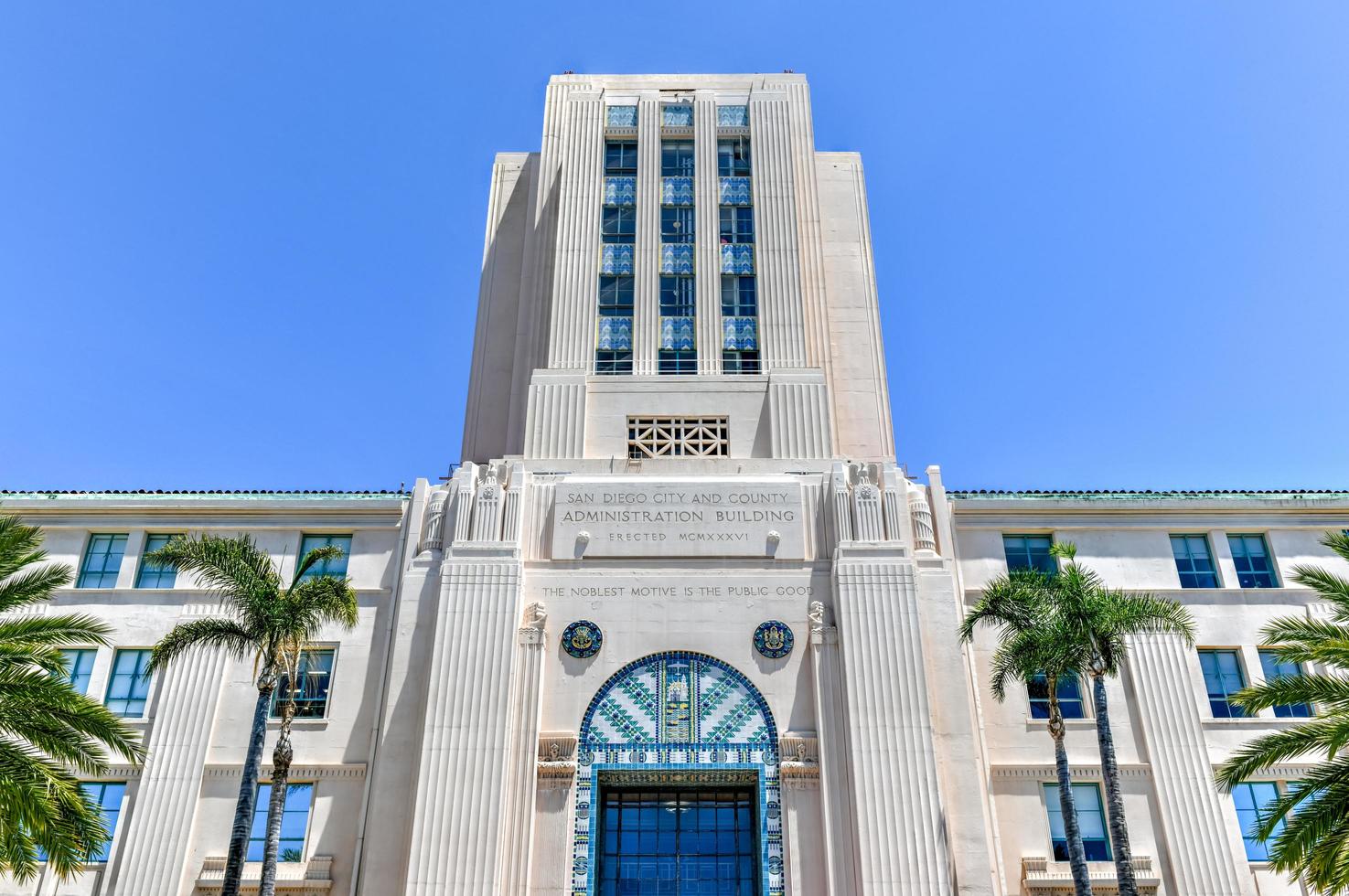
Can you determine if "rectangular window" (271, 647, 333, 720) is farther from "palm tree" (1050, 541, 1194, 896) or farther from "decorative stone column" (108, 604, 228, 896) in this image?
"palm tree" (1050, 541, 1194, 896)

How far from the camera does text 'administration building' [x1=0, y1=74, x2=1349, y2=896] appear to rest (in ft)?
96.2

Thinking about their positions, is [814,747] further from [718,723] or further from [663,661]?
[663,661]

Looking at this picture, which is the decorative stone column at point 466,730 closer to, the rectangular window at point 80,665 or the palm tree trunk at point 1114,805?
the rectangular window at point 80,665

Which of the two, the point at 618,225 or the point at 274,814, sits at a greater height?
the point at 618,225

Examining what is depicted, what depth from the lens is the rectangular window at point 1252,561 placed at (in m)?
35.5

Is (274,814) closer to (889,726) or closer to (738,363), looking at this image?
(889,726)

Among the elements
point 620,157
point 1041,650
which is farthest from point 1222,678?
point 620,157

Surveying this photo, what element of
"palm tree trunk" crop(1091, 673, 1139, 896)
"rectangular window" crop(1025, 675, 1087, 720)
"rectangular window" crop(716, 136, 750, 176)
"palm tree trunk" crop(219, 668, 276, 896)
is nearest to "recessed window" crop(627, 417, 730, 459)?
"rectangular window" crop(1025, 675, 1087, 720)

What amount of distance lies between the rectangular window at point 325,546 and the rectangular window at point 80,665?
20.5 feet

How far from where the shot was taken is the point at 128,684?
33.2 meters

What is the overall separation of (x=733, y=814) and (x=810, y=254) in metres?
21.6

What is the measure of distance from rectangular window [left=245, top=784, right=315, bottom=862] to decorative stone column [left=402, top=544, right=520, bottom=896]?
3966 mm

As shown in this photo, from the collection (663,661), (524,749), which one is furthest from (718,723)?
(524,749)

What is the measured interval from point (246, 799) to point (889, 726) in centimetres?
1526
